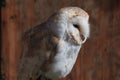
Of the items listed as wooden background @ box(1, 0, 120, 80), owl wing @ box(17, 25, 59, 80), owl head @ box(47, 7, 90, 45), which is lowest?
wooden background @ box(1, 0, 120, 80)

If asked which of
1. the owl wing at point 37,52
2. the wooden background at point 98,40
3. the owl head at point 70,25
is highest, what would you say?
the owl head at point 70,25

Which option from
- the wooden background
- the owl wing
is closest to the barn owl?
the owl wing

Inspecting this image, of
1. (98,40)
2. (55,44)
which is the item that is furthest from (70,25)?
(98,40)

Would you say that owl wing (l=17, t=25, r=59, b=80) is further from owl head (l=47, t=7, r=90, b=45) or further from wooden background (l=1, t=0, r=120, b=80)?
wooden background (l=1, t=0, r=120, b=80)

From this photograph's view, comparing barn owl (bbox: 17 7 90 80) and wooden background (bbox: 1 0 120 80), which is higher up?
barn owl (bbox: 17 7 90 80)

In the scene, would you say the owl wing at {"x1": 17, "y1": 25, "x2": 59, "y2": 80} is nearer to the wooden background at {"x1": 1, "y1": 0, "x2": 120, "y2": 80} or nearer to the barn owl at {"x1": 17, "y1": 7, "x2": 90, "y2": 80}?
the barn owl at {"x1": 17, "y1": 7, "x2": 90, "y2": 80}

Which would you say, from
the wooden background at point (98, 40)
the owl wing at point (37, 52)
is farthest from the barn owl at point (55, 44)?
the wooden background at point (98, 40)

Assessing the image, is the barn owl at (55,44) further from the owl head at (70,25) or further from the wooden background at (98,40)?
the wooden background at (98,40)

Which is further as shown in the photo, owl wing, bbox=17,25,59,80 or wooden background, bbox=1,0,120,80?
wooden background, bbox=1,0,120,80

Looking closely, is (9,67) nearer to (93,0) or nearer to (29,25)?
(29,25)
